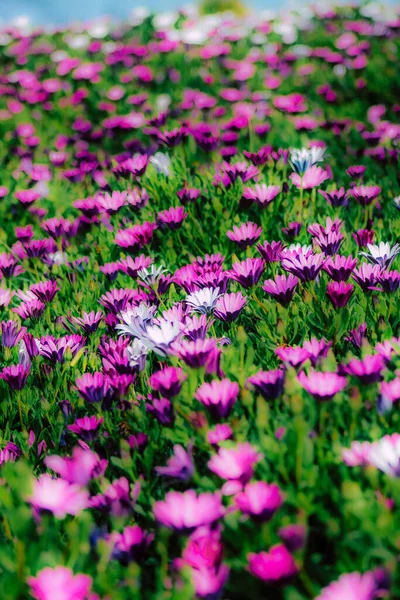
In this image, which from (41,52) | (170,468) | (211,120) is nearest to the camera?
(170,468)

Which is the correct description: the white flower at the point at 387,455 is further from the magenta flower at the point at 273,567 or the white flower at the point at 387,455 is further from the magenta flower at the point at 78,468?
the magenta flower at the point at 78,468

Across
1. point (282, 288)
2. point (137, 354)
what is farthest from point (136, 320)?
point (282, 288)

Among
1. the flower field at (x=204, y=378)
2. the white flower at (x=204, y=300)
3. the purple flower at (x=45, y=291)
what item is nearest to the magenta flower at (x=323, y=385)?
the flower field at (x=204, y=378)

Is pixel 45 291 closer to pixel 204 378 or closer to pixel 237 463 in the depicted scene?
pixel 204 378

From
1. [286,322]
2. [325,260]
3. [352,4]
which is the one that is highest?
[325,260]

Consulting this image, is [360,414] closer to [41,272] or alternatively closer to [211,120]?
[41,272]

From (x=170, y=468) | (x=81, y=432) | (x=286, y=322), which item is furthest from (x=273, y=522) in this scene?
(x=286, y=322)
